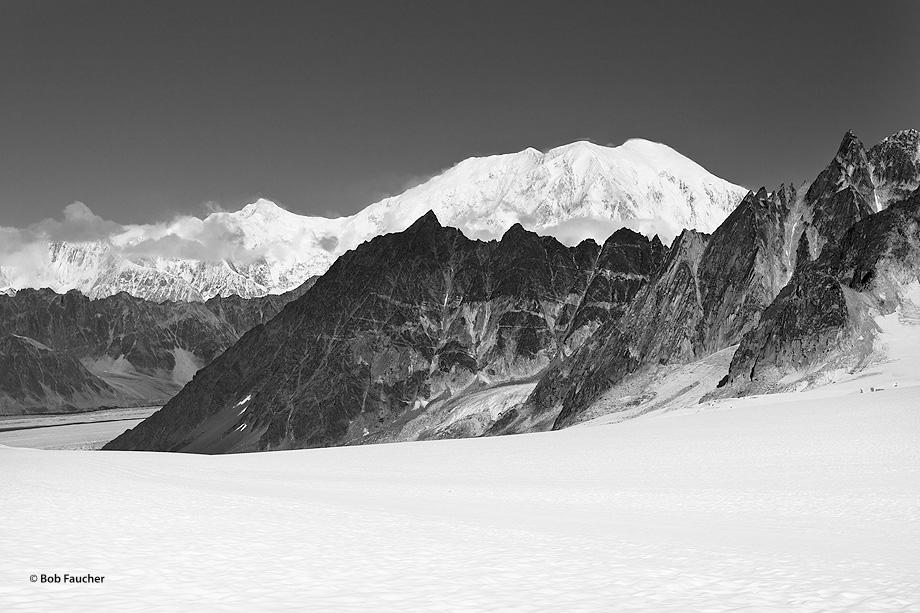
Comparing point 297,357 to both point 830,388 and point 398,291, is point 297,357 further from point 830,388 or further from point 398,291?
point 830,388

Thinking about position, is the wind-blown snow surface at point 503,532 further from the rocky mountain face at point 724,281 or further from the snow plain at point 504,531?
the rocky mountain face at point 724,281

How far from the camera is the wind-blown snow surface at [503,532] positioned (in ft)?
29.3

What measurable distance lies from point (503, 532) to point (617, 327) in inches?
4471

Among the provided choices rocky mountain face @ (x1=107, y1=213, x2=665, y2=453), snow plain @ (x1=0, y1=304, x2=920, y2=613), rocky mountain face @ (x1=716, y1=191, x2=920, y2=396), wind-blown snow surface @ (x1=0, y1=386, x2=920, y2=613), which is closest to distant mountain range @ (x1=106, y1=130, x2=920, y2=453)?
rocky mountain face @ (x1=716, y1=191, x2=920, y2=396)

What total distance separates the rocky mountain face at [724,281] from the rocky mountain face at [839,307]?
15413 millimetres

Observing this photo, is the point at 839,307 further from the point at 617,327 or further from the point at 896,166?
the point at 617,327

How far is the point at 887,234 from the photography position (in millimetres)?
78812

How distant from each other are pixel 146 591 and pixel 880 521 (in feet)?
45.9

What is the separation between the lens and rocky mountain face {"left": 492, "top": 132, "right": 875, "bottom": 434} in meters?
104

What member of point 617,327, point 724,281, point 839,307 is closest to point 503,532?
point 839,307

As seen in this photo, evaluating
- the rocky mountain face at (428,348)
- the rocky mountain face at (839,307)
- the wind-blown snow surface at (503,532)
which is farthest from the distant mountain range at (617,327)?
the wind-blown snow surface at (503,532)

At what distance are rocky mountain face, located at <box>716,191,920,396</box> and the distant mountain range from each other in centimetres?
17

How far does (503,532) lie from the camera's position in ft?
49.8

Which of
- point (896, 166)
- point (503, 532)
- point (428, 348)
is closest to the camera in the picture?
point (503, 532)
